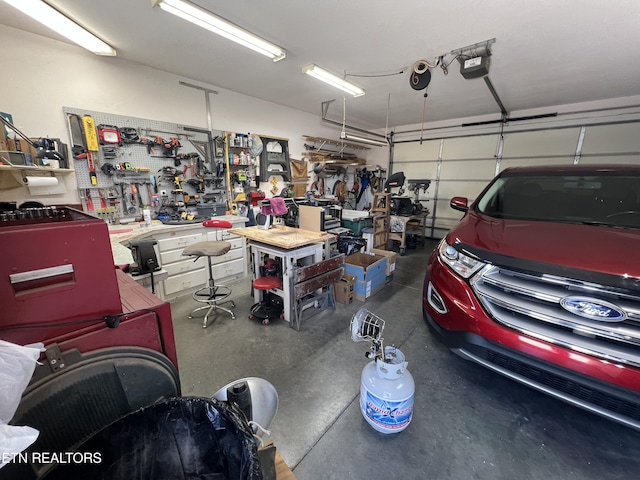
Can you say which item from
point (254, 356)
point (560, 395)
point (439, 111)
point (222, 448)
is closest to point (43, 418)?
point (222, 448)

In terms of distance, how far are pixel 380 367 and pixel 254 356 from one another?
3.72 feet

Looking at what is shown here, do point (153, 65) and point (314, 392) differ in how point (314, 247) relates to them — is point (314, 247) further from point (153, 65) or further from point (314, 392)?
point (153, 65)

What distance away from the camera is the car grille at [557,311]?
3.84 ft

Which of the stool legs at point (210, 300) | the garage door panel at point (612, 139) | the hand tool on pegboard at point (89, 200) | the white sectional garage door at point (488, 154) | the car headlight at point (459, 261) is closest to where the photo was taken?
the car headlight at point (459, 261)

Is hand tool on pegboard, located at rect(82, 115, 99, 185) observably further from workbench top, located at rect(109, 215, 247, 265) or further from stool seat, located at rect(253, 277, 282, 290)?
stool seat, located at rect(253, 277, 282, 290)

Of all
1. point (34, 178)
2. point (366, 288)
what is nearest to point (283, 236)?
point (366, 288)

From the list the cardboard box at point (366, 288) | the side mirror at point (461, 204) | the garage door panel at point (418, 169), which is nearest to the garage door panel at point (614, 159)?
the garage door panel at point (418, 169)

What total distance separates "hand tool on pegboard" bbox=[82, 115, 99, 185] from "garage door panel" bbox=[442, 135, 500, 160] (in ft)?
21.7

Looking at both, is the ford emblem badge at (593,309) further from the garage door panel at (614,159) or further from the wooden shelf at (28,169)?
the garage door panel at (614,159)

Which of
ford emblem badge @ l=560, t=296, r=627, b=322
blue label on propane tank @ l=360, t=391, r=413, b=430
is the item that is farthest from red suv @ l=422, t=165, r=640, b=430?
blue label on propane tank @ l=360, t=391, r=413, b=430

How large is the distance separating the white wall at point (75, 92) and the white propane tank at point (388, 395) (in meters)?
3.64

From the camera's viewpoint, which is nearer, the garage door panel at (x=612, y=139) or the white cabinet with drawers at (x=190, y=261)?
the white cabinet with drawers at (x=190, y=261)

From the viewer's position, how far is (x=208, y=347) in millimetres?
2201

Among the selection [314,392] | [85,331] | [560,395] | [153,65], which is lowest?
[314,392]
